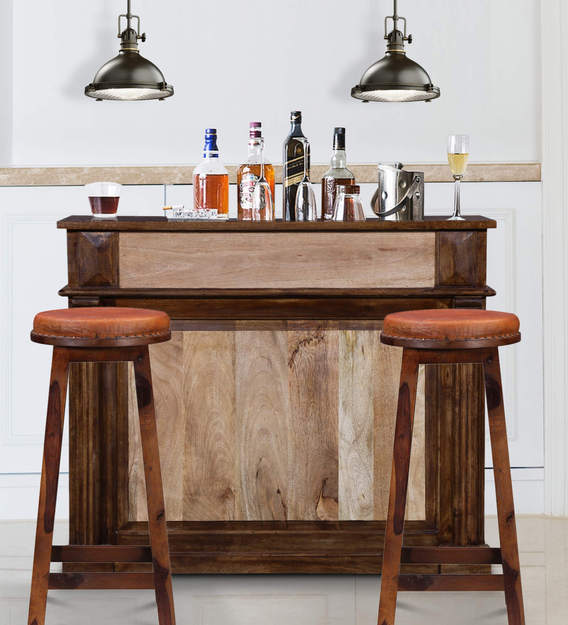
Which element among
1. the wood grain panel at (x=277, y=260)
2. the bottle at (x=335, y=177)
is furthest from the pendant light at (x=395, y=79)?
the wood grain panel at (x=277, y=260)

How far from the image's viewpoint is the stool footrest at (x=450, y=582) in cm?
272

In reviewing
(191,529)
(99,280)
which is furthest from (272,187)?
(191,529)

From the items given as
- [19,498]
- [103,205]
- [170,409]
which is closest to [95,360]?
[170,409]

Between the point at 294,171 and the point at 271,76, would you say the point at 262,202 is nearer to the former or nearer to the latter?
the point at 294,171

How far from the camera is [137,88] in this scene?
3.62 m

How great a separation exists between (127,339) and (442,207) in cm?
199

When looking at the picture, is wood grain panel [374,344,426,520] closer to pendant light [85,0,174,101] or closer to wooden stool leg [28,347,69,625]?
wooden stool leg [28,347,69,625]

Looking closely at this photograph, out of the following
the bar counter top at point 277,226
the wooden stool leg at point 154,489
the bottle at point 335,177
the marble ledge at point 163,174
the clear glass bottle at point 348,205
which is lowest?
the wooden stool leg at point 154,489

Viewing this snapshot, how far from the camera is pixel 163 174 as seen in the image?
399cm

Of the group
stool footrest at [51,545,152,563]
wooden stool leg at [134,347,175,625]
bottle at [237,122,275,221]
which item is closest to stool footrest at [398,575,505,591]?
wooden stool leg at [134,347,175,625]

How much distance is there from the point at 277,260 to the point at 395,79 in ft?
3.39

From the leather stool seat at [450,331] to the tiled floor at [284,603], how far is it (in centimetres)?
94

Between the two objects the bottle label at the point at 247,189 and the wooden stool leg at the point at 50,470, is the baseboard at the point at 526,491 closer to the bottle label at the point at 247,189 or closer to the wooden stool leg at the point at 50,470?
the bottle label at the point at 247,189

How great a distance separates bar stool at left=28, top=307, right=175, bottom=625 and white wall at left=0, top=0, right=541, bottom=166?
172 cm
